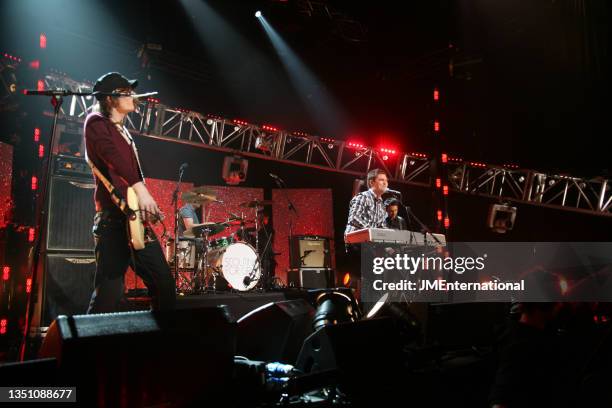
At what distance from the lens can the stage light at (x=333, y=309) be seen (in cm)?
333

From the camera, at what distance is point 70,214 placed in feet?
17.9

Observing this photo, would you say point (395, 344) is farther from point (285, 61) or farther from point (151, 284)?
point (285, 61)

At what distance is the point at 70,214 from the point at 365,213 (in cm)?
Answer: 378

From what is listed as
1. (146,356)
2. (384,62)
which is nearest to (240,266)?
(146,356)

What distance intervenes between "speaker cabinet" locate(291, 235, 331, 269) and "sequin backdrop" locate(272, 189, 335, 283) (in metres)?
1.61

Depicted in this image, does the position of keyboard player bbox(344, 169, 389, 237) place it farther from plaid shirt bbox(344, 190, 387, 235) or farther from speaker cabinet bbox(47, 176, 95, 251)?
speaker cabinet bbox(47, 176, 95, 251)

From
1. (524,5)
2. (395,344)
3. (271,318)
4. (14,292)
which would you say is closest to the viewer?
(395,344)

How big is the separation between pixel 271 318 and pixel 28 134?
4.88m

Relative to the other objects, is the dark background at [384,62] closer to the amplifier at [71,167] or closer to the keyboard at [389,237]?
the amplifier at [71,167]

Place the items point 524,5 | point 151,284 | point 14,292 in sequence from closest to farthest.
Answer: point 151,284 < point 14,292 < point 524,5

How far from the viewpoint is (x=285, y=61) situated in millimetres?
10961

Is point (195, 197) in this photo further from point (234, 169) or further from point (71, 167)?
point (71, 167)

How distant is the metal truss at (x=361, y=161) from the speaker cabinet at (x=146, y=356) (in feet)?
24.6

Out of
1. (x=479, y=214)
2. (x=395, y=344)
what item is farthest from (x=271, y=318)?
(x=479, y=214)
